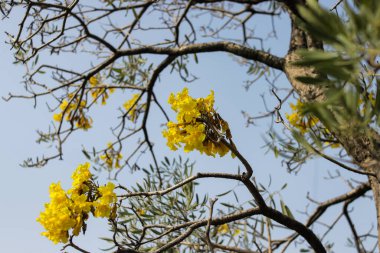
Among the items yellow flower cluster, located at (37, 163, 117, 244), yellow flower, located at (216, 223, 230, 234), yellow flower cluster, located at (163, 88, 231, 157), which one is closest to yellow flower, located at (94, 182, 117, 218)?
yellow flower cluster, located at (37, 163, 117, 244)

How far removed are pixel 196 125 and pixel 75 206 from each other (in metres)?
0.51

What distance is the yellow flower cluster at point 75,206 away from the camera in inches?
61.1

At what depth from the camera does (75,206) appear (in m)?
1.58

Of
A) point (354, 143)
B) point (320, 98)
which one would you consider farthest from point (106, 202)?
point (320, 98)

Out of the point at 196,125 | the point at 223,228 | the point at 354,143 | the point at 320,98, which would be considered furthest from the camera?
the point at 223,228

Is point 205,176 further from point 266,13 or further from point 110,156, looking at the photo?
point 266,13

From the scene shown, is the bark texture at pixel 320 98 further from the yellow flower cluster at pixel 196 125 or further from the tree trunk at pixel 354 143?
the yellow flower cluster at pixel 196 125

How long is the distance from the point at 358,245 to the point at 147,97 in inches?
74.5

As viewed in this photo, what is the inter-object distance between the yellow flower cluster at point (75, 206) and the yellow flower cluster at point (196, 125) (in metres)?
0.30

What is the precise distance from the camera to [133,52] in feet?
10.9

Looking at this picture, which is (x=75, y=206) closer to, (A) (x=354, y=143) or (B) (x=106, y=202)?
(B) (x=106, y=202)

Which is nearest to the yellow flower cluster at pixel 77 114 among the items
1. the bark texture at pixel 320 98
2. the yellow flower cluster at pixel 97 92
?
the yellow flower cluster at pixel 97 92

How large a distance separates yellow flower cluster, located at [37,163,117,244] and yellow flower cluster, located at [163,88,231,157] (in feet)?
0.99

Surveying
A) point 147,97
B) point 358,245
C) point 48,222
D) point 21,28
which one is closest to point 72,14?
point 21,28
